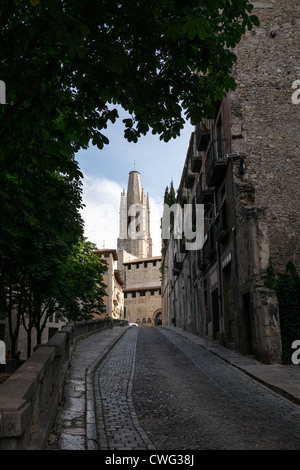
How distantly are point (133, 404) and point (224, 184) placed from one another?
37.4 ft

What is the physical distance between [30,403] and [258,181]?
12.7m

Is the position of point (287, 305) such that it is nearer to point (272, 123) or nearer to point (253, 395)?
point (253, 395)

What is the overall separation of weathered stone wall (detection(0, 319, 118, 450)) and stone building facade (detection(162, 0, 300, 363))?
24.7 feet

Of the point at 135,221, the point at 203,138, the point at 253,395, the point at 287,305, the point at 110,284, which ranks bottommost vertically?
the point at 253,395

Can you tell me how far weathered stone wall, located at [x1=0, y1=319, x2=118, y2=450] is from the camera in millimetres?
2852

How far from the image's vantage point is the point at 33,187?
7199 millimetres

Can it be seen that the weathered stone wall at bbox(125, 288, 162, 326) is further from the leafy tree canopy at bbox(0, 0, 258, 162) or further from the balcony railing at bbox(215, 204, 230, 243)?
the leafy tree canopy at bbox(0, 0, 258, 162)

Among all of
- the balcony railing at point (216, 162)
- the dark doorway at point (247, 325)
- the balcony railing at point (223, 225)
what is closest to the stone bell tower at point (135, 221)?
the balcony railing at point (216, 162)

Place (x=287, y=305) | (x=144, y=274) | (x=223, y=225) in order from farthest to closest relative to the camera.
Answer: (x=144, y=274) < (x=223, y=225) < (x=287, y=305)

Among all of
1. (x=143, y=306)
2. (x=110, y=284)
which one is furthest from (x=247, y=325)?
(x=143, y=306)

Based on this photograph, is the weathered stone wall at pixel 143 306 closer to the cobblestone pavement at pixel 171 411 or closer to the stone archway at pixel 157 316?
the stone archway at pixel 157 316

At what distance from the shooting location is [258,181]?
14617mm

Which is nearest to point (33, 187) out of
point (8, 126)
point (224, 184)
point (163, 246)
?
point (8, 126)

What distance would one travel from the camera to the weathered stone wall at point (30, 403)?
9.36 ft
